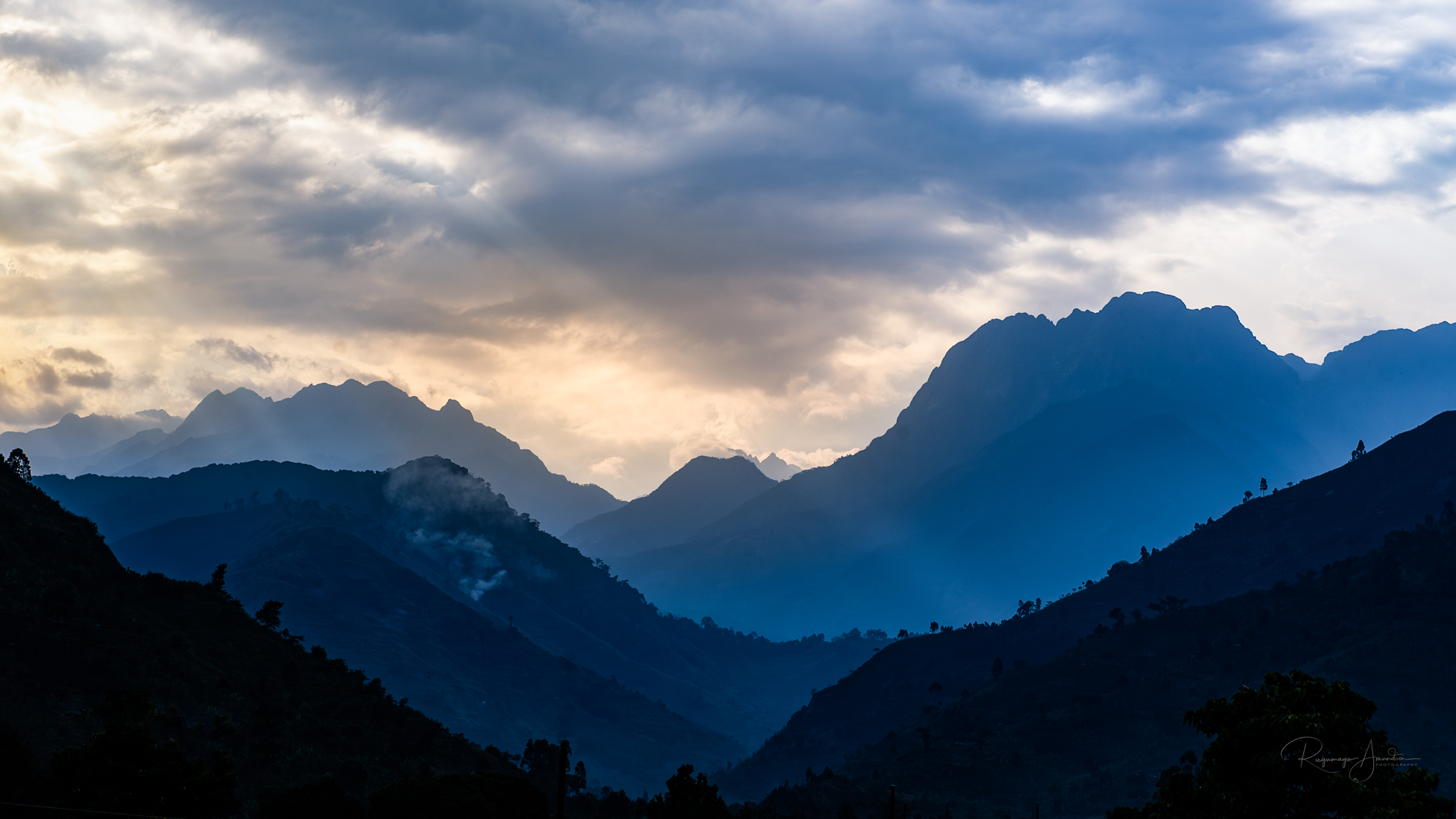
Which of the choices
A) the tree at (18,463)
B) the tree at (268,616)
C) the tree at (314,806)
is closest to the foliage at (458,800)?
the tree at (314,806)

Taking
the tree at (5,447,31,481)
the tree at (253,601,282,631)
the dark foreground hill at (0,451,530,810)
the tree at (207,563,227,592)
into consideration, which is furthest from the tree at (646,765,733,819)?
the tree at (5,447,31,481)

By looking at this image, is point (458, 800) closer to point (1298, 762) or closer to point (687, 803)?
point (687, 803)

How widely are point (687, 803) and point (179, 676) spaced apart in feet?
246

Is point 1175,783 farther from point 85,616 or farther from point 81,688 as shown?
point 85,616

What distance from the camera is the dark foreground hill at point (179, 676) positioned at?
11919 centimetres

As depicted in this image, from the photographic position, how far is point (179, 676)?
134 m

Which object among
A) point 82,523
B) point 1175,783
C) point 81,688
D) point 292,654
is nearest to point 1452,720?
point 1175,783

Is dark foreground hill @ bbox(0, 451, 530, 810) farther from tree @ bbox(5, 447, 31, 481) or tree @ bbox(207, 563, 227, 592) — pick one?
tree @ bbox(207, 563, 227, 592)

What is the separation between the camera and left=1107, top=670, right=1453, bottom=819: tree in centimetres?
4888

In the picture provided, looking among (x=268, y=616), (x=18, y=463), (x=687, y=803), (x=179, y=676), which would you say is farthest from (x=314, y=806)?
(x=18, y=463)

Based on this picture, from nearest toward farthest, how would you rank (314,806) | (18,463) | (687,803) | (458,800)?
(314,806), (458,800), (687,803), (18,463)

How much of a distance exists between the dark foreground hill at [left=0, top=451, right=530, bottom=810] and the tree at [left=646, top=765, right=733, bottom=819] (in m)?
43.8

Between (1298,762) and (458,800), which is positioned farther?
(458,800)

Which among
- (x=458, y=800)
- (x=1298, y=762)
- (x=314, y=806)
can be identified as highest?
(x=314, y=806)
